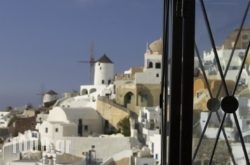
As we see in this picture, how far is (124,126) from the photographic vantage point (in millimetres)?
18328

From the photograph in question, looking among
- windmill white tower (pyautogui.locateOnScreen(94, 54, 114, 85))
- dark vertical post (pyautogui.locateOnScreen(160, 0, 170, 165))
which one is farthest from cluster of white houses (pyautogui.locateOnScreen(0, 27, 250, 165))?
dark vertical post (pyautogui.locateOnScreen(160, 0, 170, 165))

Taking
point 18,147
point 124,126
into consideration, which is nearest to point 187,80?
point 18,147

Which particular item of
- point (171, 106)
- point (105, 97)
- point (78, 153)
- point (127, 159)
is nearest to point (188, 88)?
point (171, 106)

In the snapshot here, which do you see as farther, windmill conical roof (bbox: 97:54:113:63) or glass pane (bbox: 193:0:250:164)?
windmill conical roof (bbox: 97:54:113:63)

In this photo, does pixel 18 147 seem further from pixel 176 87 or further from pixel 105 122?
pixel 176 87

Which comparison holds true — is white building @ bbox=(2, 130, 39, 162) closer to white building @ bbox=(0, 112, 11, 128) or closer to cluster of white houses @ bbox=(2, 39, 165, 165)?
cluster of white houses @ bbox=(2, 39, 165, 165)

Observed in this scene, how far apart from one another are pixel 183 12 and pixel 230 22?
0.27ft

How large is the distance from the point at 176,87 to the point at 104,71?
21726mm

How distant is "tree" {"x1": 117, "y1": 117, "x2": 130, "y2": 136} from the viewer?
18.1 metres

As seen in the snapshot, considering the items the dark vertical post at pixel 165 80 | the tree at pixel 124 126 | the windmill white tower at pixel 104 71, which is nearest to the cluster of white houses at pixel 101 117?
the windmill white tower at pixel 104 71

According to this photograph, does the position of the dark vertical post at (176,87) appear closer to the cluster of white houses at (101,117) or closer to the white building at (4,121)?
the cluster of white houses at (101,117)

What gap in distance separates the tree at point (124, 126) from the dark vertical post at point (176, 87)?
676 inches

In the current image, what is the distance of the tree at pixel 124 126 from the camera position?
59.3 feet

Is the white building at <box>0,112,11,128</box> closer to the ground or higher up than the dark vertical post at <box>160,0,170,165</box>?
higher up
